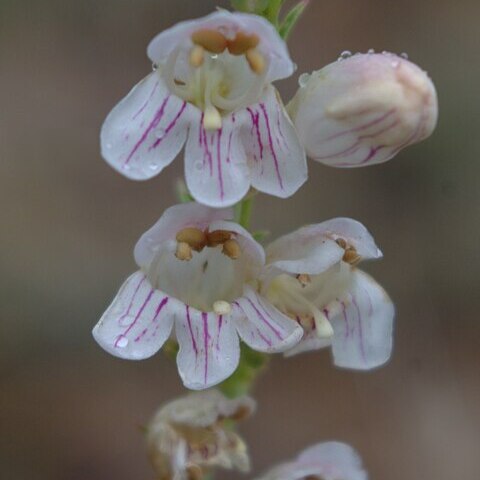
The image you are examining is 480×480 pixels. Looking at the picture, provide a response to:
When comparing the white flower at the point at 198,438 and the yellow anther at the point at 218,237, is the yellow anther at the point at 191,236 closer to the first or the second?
the yellow anther at the point at 218,237

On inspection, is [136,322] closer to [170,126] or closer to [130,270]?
[170,126]

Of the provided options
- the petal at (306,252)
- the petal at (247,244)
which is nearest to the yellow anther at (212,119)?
the petal at (247,244)

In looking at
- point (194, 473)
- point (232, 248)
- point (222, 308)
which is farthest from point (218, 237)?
point (194, 473)

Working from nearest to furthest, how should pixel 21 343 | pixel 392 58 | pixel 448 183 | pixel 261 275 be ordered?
pixel 392 58 < pixel 261 275 < pixel 21 343 < pixel 448 183

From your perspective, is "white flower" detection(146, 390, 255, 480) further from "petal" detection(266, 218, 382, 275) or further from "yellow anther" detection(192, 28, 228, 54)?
"yellow anther" detection(192, 28, 228, 54)

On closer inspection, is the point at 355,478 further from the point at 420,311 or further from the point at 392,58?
the point at 420,311

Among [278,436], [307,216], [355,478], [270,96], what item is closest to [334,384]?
[278,436]
